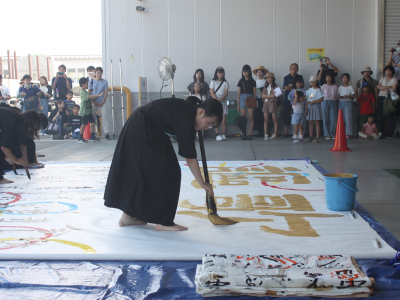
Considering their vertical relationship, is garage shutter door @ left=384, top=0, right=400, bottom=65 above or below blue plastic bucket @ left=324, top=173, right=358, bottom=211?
above

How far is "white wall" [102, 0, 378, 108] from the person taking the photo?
402 inches

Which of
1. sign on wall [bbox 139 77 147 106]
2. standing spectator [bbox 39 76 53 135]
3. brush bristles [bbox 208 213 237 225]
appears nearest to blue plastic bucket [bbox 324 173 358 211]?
brush bristles [bbox 208 213 237 225]

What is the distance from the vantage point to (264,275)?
2.06 m

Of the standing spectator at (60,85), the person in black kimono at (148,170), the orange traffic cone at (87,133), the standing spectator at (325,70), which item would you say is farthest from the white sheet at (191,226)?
the standing spectator at (60,85)

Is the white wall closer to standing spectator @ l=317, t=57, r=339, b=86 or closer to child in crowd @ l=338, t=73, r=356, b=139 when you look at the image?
standing spectator @ l=317, t=57, r=339, b=86

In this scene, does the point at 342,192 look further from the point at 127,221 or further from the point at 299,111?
the point at 299,111

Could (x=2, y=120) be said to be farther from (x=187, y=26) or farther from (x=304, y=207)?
(x=187, y=26)

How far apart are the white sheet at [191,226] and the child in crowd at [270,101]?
16.0 feet

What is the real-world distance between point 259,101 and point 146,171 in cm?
762

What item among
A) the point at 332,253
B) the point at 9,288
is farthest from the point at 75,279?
the point at 332,253

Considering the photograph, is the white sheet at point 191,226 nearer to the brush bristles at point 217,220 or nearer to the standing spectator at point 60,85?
the brush bristles at point 217,220

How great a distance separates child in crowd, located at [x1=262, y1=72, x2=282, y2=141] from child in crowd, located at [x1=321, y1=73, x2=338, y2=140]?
1.06 meters

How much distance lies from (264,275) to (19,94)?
991 cm

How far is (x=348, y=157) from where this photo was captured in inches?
255
